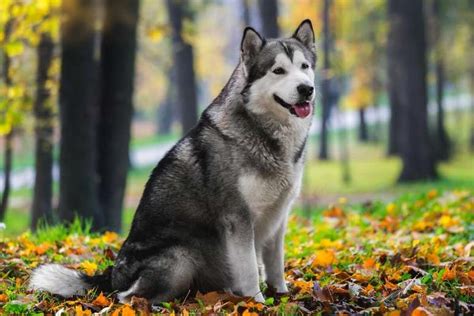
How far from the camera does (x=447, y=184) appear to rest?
16484mm

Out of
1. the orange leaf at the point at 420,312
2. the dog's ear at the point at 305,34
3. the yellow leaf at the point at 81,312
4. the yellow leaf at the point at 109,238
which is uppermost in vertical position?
the dog's ear at the point at 305,34

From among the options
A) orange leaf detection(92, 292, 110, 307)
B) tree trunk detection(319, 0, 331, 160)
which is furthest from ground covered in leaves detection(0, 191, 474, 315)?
tree trunk detection(319, 0, 331, 160)

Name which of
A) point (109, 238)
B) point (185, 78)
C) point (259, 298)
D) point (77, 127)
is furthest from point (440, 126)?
point (259, 298)

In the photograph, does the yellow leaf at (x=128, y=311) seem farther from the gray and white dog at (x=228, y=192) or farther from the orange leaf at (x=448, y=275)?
the orange leaf at (x=448, y=275)

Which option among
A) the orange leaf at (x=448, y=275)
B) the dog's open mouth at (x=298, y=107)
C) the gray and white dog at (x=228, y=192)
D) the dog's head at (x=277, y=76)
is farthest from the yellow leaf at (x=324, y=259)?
the dog's open mouth at (x=298, y=107)

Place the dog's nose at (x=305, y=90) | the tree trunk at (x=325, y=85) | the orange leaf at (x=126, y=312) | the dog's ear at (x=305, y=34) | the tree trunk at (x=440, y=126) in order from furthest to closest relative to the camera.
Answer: the tree trunk at (x=440, y=126)
the tree trunk at (x=325, y=85)
the dog's ear at (x=305, y=34)
the dog's nose at (x=305, y=90)
the orange leaf at (x=126, y=312)

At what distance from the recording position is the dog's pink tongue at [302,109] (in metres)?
4.93

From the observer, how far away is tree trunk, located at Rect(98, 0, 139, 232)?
975cm

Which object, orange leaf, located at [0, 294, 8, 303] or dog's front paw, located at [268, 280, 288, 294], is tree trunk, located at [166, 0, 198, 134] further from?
orange leaf, located at [0, 294, 8, 303]

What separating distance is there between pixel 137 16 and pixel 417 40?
10129 mm

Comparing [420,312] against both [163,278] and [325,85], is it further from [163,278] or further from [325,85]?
[325,85]

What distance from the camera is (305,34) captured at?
209 inches

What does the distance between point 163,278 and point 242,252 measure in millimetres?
609

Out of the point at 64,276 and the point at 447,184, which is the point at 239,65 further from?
the point at 447,184
